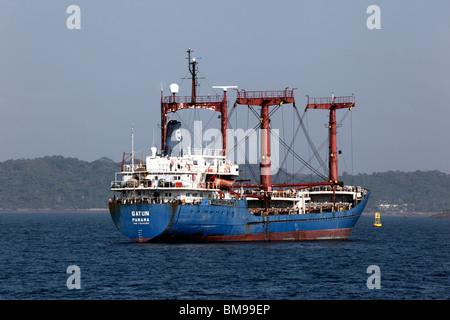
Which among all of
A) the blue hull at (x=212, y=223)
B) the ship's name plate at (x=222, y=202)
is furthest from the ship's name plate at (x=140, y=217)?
the ship's name plate at (x=222, y=202)

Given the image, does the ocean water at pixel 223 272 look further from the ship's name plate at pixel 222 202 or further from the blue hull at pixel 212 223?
the ship's name plate at pixel 222 202

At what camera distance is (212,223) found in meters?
75.0

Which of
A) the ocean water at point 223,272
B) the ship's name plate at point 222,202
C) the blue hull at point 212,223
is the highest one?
the ship's name plate at point 222,202

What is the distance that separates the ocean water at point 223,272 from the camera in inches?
1905

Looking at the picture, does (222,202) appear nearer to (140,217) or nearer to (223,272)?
(140,217)

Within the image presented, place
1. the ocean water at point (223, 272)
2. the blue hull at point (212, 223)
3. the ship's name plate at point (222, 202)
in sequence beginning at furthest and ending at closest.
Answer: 1. the ship's name plate at point (222, 202)
2. the blue hull at point (212, 223)
3. the ocean water at point (223, 272)

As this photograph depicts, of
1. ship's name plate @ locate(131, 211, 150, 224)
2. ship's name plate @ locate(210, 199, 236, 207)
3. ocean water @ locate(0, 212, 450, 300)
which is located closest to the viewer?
ocean water @ locate(0, 212, 450, 300)

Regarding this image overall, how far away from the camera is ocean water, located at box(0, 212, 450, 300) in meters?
48.4

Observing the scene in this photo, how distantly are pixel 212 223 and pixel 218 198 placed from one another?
3.37 m

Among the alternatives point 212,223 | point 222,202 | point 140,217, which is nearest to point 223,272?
point 140,217

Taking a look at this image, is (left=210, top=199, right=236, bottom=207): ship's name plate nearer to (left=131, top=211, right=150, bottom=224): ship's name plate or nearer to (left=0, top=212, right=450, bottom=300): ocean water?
(left=0, top=212, right=450, bottom=300): ocean water

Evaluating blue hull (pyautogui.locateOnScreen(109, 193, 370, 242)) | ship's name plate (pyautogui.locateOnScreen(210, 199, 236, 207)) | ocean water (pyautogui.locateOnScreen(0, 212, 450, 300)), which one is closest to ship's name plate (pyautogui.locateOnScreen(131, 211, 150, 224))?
blue hull (pyautogui.locateOnScreen(109, 193, 370, 242))
